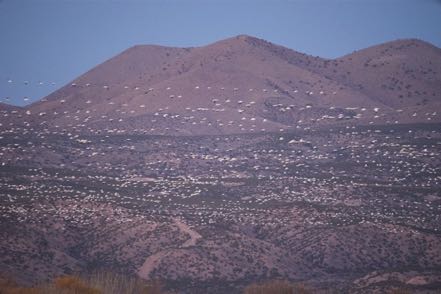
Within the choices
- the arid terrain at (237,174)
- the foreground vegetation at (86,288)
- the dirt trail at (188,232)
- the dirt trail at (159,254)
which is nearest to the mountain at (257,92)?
the arid terrain at (237,174)

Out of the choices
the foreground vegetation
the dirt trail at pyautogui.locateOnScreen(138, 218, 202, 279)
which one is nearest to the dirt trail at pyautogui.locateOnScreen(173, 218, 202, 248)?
the dirt trail at pyautogui.locateOnScreen(138, 218, 202, 279)

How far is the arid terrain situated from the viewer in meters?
48.2

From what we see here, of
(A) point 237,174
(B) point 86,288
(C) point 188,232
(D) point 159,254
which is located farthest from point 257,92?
(B) point 86,288

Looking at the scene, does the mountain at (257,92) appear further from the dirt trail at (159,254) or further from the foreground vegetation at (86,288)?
the foreground vegetation at (86,288)

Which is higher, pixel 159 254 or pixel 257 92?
pixel 257 92

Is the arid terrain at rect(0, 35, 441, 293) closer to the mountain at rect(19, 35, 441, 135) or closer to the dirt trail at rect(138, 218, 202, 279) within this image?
the dirt trail at rect(138, 218, 202, 279)

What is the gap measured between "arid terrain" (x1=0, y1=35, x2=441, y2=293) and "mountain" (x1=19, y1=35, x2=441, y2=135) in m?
0.37

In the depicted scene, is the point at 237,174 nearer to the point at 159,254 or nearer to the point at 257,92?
the point at 159,254

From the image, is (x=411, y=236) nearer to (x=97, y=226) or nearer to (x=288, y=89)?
(x=97, y=226)

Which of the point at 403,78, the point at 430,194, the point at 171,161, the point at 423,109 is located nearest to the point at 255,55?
the point at 403,78

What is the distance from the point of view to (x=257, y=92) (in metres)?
107

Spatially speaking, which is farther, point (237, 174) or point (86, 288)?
point (237, 174)

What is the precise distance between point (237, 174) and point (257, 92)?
3521 cm

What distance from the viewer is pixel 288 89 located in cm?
11138
